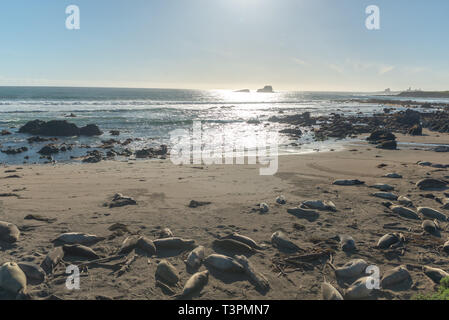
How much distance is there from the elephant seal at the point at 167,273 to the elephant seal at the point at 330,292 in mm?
2555

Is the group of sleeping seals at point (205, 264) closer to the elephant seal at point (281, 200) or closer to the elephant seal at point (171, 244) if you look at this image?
the elephant seal at point (171, 244)

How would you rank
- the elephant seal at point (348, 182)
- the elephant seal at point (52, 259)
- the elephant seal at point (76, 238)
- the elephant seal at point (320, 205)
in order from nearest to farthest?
the elephant seal at point (52, 259) < the elephant seal at point (76, 238) < the elephant seal at point (320, 205) < the elephant seal at point (348, 182)

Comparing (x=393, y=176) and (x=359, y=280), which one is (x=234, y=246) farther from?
(x=393, y=176)

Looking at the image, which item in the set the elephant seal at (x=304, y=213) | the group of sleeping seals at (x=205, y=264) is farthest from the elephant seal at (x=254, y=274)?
the elephant seal at (x=304, y=213)

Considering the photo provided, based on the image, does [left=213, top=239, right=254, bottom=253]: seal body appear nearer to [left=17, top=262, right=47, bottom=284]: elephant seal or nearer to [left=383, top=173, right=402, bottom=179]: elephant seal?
[left=17, top=262, right=47, bottom=284]: elephant seal

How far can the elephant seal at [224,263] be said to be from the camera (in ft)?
19.3

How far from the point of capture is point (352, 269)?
5.77 meters

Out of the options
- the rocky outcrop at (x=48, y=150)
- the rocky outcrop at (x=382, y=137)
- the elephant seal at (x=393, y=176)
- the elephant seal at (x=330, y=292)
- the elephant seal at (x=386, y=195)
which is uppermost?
the rocky outcrop at (x=382, y=137)

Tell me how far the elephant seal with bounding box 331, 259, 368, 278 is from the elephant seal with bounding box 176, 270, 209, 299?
8.12ft

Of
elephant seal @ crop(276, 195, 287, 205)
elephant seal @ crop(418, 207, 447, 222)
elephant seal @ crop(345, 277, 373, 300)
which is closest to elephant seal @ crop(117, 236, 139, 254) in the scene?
elephant seal @ crop(345, 277, 373, 300)

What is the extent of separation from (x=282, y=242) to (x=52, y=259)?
4.75 metres

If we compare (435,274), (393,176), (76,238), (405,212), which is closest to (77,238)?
(76,238)

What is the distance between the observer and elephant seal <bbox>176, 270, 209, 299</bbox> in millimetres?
5223

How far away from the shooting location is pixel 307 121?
39812mm
